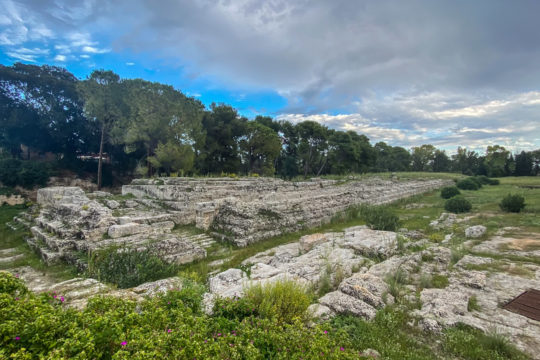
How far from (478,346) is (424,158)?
76.3m

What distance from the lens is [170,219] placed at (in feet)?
34.1

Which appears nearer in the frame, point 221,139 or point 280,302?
point 280,302

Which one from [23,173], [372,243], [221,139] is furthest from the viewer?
[221,139]

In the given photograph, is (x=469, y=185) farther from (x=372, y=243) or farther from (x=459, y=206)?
(x=372, y=243)

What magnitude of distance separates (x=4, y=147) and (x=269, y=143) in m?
30.7

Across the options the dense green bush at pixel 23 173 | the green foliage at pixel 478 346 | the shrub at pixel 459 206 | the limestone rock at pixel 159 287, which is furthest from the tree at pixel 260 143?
the green foliage at pixel 478 346

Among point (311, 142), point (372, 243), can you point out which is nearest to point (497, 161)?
point (311, 142)

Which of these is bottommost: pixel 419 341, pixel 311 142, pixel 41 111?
pixel 419 341

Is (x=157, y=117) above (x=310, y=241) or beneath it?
above

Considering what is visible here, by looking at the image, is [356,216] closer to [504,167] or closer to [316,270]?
[316,270]

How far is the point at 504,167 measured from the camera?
4825 centimetres

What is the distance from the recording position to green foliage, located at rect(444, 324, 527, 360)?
2912 mm

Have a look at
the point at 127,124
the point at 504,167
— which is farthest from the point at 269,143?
the point at 504,167

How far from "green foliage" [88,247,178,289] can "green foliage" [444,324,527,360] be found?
19.5 feet
